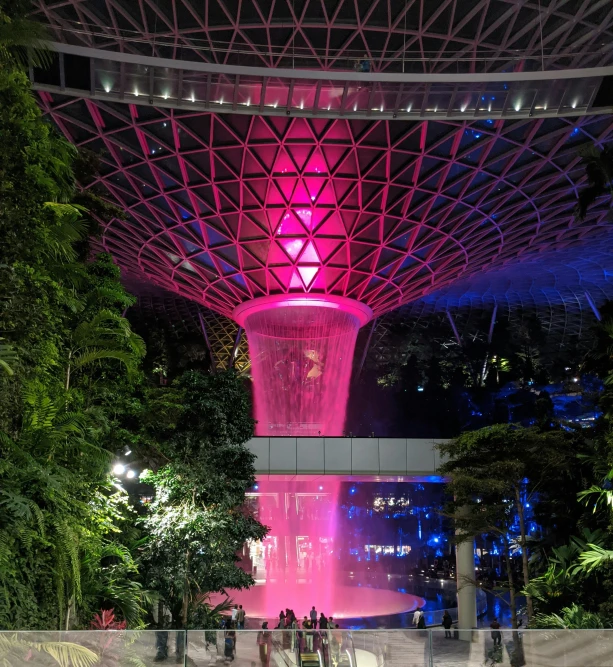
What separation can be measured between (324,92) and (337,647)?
16739mm

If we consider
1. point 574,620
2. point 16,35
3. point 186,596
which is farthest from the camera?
point 186,596

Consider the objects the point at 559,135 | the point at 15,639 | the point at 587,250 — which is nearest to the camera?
the point at 15,639

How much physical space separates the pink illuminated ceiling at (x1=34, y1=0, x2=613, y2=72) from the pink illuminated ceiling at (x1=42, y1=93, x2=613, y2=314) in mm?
3601

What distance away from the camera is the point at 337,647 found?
9.32 metres

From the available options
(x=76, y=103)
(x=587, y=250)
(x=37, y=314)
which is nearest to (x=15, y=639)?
(x=37, y=314)

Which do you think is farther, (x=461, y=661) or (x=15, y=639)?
(x=461, y=661)

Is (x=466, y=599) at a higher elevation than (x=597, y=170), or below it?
below

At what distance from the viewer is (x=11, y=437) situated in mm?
10984

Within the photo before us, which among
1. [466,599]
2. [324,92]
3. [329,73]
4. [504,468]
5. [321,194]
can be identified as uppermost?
[321,194]

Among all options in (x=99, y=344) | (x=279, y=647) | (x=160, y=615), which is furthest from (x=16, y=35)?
(x=160, y=615)

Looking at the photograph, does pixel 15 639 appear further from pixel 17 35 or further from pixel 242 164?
pixel 242 164

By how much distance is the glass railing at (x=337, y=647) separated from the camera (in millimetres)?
8781

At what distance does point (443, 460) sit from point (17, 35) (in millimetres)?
24738

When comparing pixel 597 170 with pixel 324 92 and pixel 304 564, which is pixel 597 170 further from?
pixel 304 564
